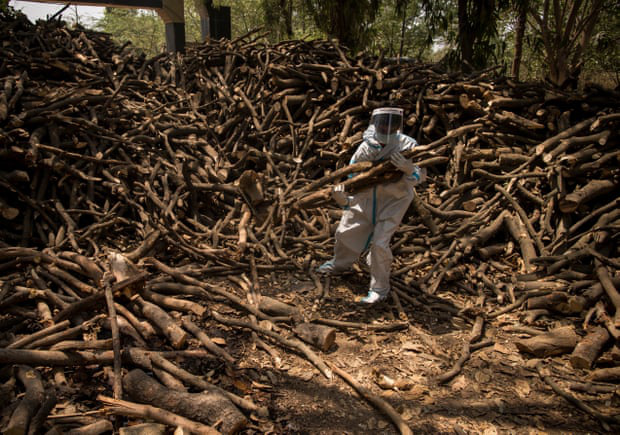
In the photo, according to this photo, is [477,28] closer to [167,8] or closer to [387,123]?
[387,123]

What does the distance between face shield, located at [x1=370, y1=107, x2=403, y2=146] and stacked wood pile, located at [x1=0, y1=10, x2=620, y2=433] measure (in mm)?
324

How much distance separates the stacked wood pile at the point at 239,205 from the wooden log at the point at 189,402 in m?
0.01

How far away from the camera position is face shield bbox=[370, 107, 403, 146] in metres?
3.95

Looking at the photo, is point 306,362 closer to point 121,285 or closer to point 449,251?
point 121,285

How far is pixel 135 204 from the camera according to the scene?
520 centimetres

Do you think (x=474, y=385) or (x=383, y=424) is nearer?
(x=383, y=424)

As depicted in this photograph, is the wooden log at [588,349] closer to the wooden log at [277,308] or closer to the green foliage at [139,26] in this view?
the wooden log at [277,308]

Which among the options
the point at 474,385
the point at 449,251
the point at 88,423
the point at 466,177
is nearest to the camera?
the point at 88,423

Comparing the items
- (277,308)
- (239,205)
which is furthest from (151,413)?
(239,205)

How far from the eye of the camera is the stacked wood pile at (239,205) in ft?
9.96

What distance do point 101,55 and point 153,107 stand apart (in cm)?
237

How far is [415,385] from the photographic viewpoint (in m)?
3.07

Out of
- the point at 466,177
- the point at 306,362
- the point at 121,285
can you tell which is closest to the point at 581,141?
the point at 466,177

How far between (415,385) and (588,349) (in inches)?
58.5
